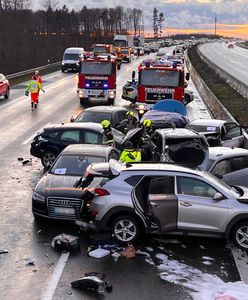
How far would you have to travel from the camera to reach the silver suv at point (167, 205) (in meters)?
9.09

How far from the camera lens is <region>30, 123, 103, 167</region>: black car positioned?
581 inches

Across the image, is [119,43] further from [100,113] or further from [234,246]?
[234,246]

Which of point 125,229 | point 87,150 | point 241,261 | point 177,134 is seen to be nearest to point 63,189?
point 125,229

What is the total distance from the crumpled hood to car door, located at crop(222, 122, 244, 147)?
350 cm

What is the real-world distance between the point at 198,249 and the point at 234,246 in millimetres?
695

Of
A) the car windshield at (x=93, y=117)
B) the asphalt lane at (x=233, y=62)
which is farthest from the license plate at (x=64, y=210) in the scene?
the asphalt lane at (x=233, y=62)

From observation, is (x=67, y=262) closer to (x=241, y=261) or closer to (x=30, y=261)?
(x=30, y=261)

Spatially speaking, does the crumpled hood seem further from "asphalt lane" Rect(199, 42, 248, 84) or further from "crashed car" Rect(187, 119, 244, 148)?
"asphalt lane" Rect(199, 42, 248, 84)

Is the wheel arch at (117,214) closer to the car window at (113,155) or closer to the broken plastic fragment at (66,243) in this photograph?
the broken plastic fragment at (66,243)

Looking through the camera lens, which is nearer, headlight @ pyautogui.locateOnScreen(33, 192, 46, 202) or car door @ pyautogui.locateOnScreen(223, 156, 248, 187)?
headlight @ pyautogui.locateOnScreen(33, 192, 46, 202)

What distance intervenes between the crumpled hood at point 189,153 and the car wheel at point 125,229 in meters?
3.14

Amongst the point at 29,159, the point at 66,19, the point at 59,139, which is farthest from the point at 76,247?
the point at 66,19

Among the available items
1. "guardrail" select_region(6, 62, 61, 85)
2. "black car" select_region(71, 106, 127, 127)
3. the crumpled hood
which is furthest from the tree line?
the crumpled hood

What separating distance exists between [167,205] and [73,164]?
10.3 feet
